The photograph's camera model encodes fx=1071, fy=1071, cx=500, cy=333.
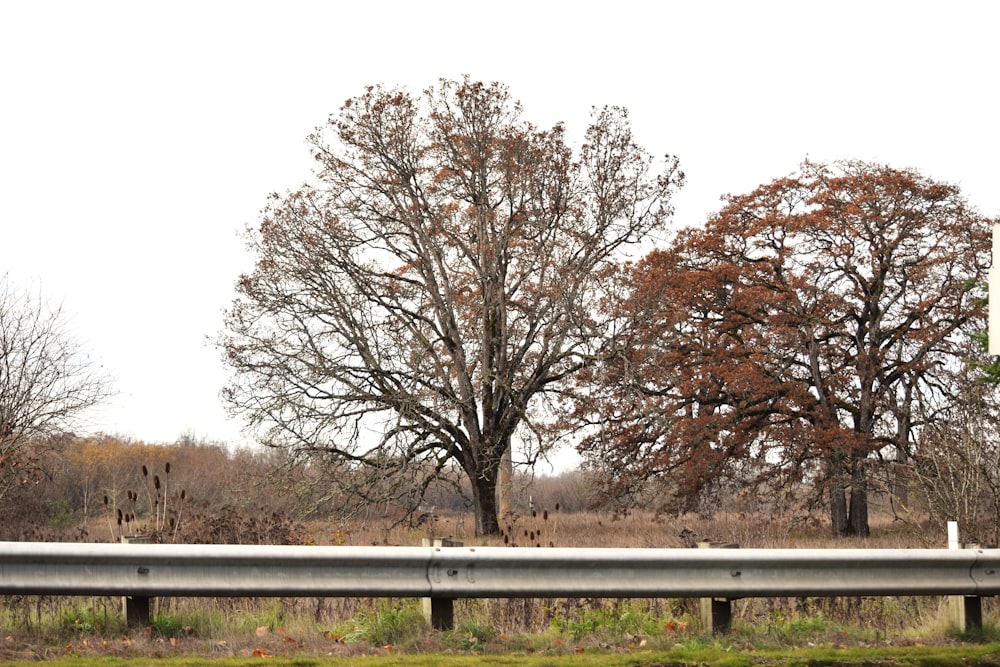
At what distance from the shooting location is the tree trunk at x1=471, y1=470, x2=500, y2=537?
28.1 metres

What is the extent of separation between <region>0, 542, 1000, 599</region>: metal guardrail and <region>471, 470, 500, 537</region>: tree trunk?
19.8 meters

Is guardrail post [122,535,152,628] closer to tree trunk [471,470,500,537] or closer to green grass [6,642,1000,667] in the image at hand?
green grass [6,642,1000,667]

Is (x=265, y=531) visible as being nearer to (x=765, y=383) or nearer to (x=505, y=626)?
(x=505, y=626)

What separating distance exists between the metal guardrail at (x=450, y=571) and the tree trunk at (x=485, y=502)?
19.8m

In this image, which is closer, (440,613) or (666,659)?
(666,659)

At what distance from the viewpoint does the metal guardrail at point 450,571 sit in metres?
7.58

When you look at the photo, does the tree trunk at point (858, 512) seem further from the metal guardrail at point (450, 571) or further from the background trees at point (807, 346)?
the metal guardrail at point (450, 571)

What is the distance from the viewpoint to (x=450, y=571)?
7.90 metres

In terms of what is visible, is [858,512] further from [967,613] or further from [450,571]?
[450,571]

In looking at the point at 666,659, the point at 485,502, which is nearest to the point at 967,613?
the point at 666,659

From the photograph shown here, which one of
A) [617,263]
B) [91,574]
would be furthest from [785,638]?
[617,263]

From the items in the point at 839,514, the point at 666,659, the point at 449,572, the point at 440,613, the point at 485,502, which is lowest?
the point at 839,514

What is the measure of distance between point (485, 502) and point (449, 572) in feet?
67.6

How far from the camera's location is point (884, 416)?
30.3m
